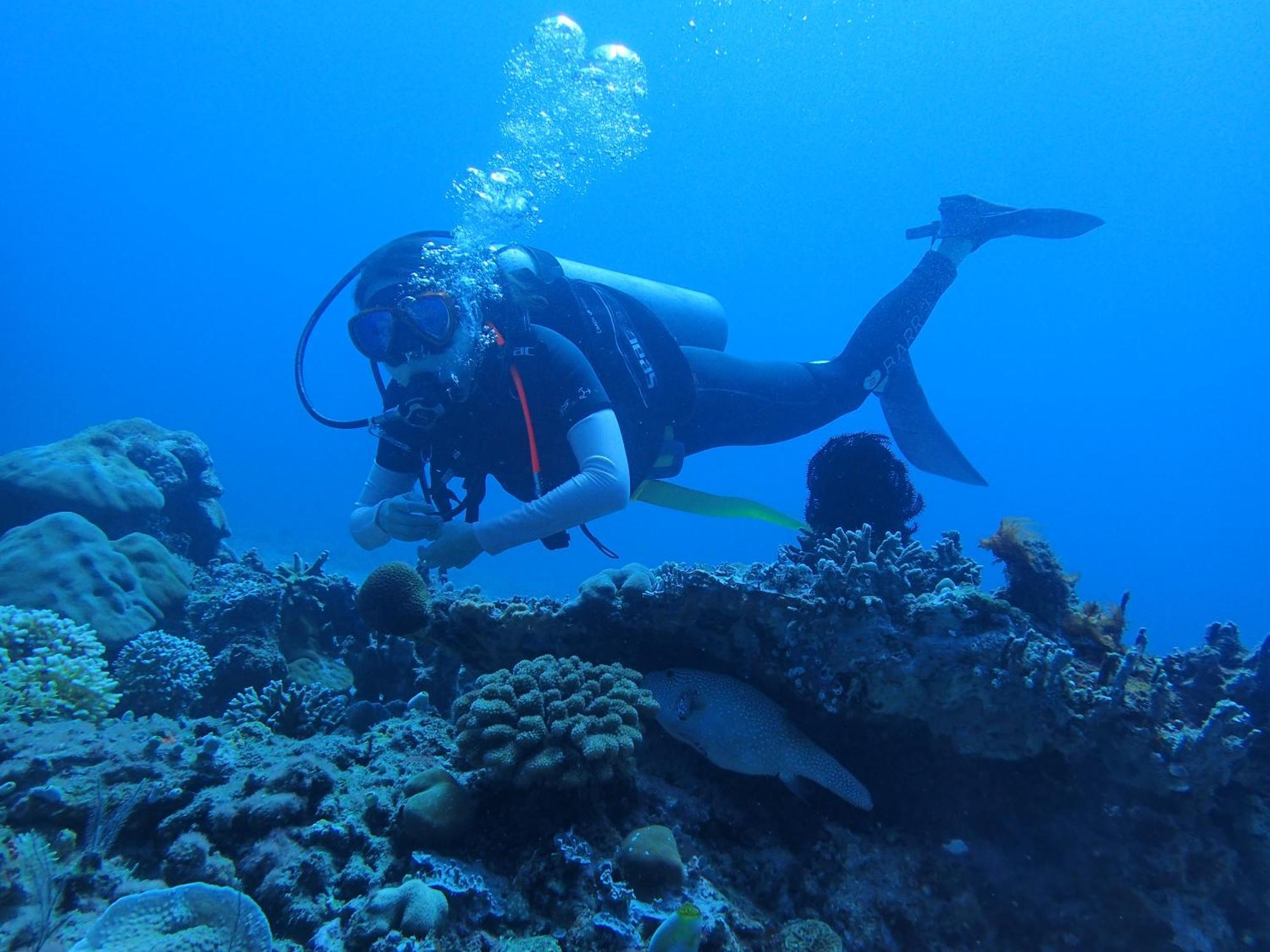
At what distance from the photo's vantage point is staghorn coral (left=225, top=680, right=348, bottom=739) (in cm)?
433

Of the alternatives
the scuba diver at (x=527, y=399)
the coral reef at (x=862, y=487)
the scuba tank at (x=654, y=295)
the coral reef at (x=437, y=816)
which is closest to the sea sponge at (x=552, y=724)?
the coral reef at (x=437, y=816)

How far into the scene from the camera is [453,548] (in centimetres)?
441

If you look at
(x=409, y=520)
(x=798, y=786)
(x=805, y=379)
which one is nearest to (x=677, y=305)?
(x=805, y=379)

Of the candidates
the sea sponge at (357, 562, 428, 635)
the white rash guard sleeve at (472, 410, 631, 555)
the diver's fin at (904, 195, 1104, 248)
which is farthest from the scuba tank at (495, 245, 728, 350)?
the diver's fin at (904, 195, 1104, 248)

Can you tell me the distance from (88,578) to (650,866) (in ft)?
21.9

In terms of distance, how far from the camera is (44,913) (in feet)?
7.07

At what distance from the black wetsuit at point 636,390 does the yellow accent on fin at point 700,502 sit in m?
0.42

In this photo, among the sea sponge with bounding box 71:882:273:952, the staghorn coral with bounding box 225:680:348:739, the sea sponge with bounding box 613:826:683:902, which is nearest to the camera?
the sea sponge with bounding box 71:882:273:952

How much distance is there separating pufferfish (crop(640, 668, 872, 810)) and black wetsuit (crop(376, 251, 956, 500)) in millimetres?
2269

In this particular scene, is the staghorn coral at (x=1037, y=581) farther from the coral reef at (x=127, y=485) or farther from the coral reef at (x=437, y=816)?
the coral reef at (x=127, y=485)

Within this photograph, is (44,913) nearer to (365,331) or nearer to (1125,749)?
(365,331)

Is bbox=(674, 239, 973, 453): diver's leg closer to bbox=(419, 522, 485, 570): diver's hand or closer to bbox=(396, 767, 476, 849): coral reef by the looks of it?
bbox=(419, 522, 485, 570): diver's hand

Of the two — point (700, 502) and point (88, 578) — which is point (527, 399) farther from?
point (88, 578)

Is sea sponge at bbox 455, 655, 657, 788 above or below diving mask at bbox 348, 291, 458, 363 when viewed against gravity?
below
